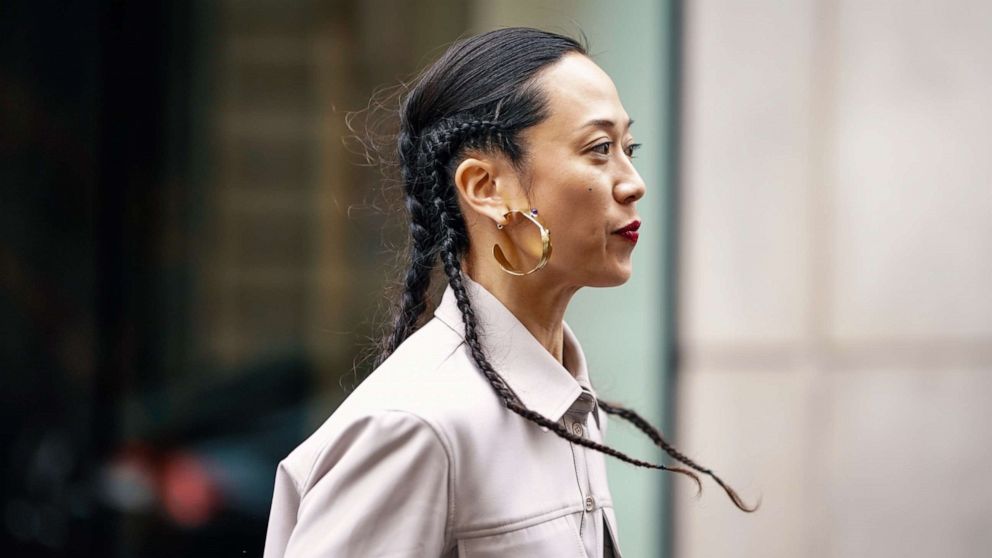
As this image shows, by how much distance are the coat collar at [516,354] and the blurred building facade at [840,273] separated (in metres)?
3.01

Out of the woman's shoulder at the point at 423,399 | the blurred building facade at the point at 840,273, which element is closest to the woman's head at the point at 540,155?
the woman's shoulder at the point at 423,399

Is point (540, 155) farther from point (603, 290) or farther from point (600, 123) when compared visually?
point (603, 290)

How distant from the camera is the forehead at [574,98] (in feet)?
7.31

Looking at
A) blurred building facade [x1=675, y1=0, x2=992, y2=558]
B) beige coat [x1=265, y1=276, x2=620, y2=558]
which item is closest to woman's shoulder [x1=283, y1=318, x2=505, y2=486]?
beige coat [x1=265, y1=276, x2=620, y2=558]

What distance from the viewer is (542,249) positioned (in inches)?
87.0

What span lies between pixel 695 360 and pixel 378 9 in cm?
232

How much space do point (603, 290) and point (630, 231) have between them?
315 centimetres

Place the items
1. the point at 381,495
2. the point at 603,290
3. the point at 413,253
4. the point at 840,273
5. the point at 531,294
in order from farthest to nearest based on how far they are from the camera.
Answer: the point at 603,290
the point at 840,273
the point at 413,253
the point at 531,294
the point at 381,495

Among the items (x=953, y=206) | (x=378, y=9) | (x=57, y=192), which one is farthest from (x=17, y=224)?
(x=953, y=206)

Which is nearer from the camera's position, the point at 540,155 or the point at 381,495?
the point at 381,495

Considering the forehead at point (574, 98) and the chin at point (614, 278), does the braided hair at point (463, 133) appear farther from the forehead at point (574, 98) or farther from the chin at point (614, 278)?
the chin at point (614, 278)

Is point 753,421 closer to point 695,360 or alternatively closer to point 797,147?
point 695,360

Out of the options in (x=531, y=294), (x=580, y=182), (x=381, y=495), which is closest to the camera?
(x=381, y=495)

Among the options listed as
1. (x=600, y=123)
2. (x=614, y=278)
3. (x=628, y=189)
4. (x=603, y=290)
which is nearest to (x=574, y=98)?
(x=600, y=123)
